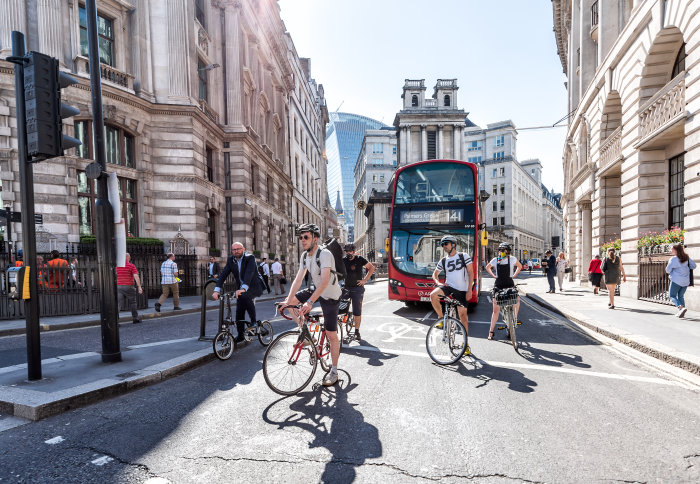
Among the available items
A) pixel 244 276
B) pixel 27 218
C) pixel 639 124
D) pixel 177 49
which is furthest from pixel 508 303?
pixel 177 49

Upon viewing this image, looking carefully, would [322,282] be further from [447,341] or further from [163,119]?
[163,119]

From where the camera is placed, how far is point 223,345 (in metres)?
6.22

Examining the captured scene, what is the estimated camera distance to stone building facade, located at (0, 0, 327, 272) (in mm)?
14484

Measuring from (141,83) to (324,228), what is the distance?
45620mm

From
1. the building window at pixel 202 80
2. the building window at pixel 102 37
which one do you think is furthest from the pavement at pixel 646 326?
the building window at pixel 202 80

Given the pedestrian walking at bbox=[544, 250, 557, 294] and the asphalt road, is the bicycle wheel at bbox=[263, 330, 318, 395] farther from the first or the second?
the pedestrian walking at bbox=[544, 250, 557, 294]

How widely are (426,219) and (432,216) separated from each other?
0.19 metres

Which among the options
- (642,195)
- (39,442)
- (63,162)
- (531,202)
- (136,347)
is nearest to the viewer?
(39,442)

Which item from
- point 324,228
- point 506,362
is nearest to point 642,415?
point 506,362

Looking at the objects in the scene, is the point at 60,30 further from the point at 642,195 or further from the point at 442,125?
the point at 442,125

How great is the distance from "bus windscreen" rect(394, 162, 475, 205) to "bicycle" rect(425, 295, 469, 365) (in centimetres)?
609

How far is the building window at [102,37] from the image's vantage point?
16.0m

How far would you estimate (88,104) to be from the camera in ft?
50.4

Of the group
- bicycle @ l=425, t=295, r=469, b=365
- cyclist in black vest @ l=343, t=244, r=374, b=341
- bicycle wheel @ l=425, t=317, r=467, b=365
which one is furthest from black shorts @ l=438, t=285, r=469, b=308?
cyclist in black vest @ l=343, t=244, r=374, b=341
